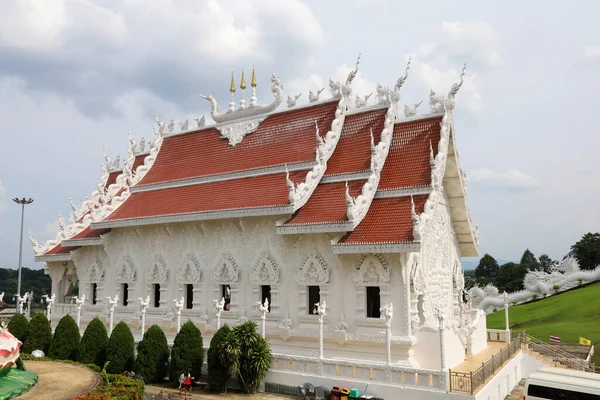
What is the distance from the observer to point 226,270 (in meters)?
17.0

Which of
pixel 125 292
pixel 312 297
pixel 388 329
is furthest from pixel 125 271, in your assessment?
pixel 388 329

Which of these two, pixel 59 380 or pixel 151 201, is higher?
pixel 151 201

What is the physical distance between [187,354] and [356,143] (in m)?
7.91

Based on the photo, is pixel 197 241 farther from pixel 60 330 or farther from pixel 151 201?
pixel 60 330

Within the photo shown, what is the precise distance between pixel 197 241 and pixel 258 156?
3535mm

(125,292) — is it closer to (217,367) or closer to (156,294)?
(156,294)

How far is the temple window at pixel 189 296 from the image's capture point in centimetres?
1811

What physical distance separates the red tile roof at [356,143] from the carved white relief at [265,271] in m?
3.19

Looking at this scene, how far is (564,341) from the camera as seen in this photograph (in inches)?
961

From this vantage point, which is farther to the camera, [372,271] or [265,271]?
[265,271]

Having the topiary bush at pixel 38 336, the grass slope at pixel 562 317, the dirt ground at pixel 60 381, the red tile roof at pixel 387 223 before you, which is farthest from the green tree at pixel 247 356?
the grass slope at pixel 562 317

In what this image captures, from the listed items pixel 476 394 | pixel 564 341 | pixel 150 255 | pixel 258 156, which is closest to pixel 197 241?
pixel 150 255

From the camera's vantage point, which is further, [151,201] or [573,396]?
[151,201]

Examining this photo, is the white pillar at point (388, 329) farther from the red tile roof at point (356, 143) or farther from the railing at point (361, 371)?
the red tile roof at point (356, 143)
